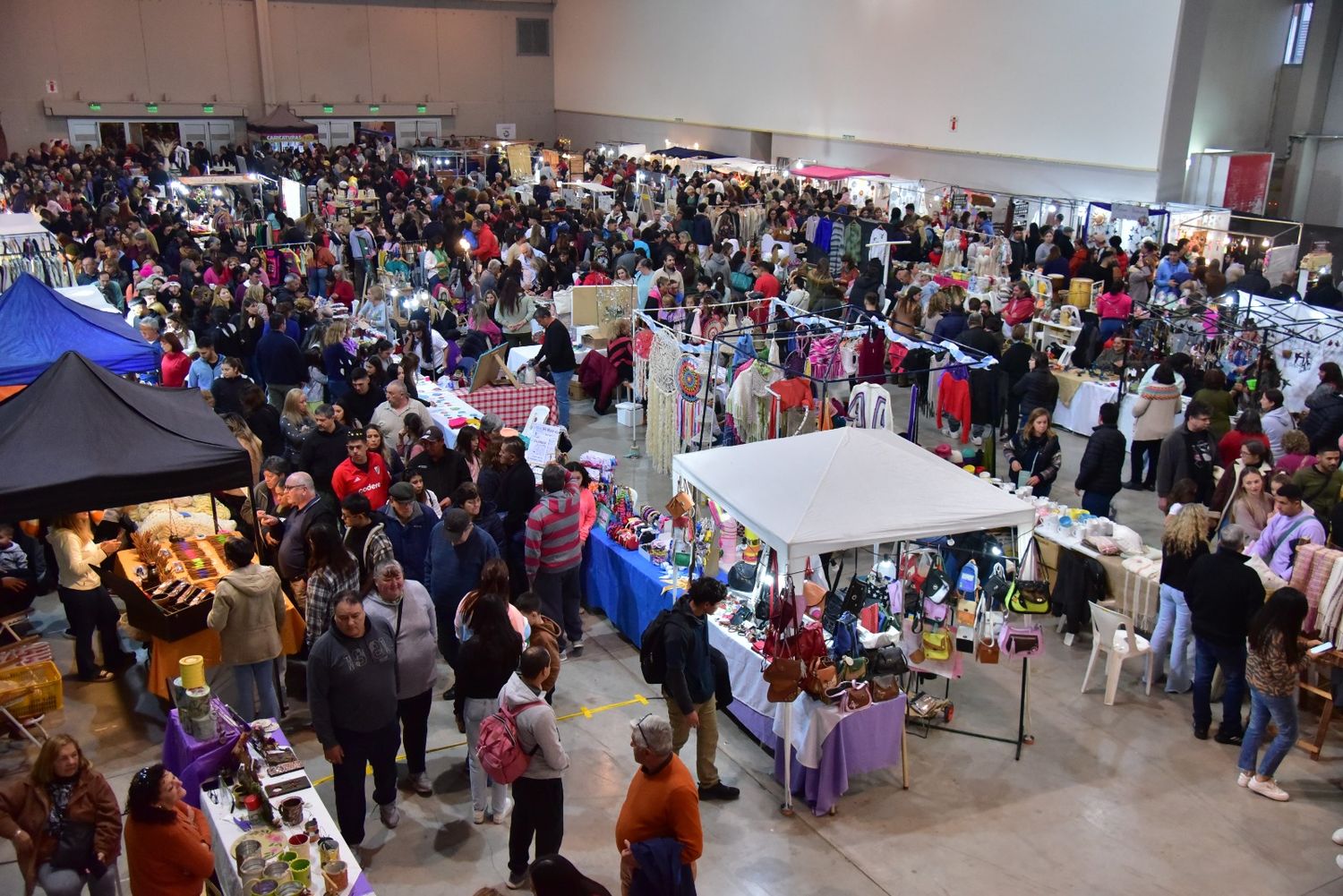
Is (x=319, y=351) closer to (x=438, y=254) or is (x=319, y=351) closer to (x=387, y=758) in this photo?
(x=438, y=254)

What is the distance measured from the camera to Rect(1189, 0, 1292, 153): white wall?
19406 mm

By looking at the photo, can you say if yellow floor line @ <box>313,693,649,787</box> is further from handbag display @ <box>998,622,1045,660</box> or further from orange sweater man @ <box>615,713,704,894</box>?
orange sweater man @ <box>615,713,704,894</box>

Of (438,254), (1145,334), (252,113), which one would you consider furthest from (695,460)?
(252,113)

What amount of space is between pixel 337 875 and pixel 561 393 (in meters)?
6.72

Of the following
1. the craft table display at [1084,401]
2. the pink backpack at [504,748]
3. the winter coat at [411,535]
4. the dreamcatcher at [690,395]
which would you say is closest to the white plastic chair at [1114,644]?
the dreamcatcher at [690,395]

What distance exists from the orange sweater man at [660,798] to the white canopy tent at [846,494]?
167 centimetres

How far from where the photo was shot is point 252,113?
32.2m

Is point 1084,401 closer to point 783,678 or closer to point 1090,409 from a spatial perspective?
point 1090,409

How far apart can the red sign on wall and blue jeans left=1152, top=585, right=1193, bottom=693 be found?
48.9 ft

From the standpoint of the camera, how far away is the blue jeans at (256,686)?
5668 mm

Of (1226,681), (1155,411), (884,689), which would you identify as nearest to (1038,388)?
(1155,411)

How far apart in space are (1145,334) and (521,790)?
848 cm

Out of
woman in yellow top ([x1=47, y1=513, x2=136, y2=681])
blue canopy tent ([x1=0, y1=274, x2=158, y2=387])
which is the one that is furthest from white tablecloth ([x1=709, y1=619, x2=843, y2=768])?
blue canopy tent ([x1=0, y1=274, x2=158, y2=387])

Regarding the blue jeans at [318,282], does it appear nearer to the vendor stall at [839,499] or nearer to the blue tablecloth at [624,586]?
the blue tablecloth at [624,586]
